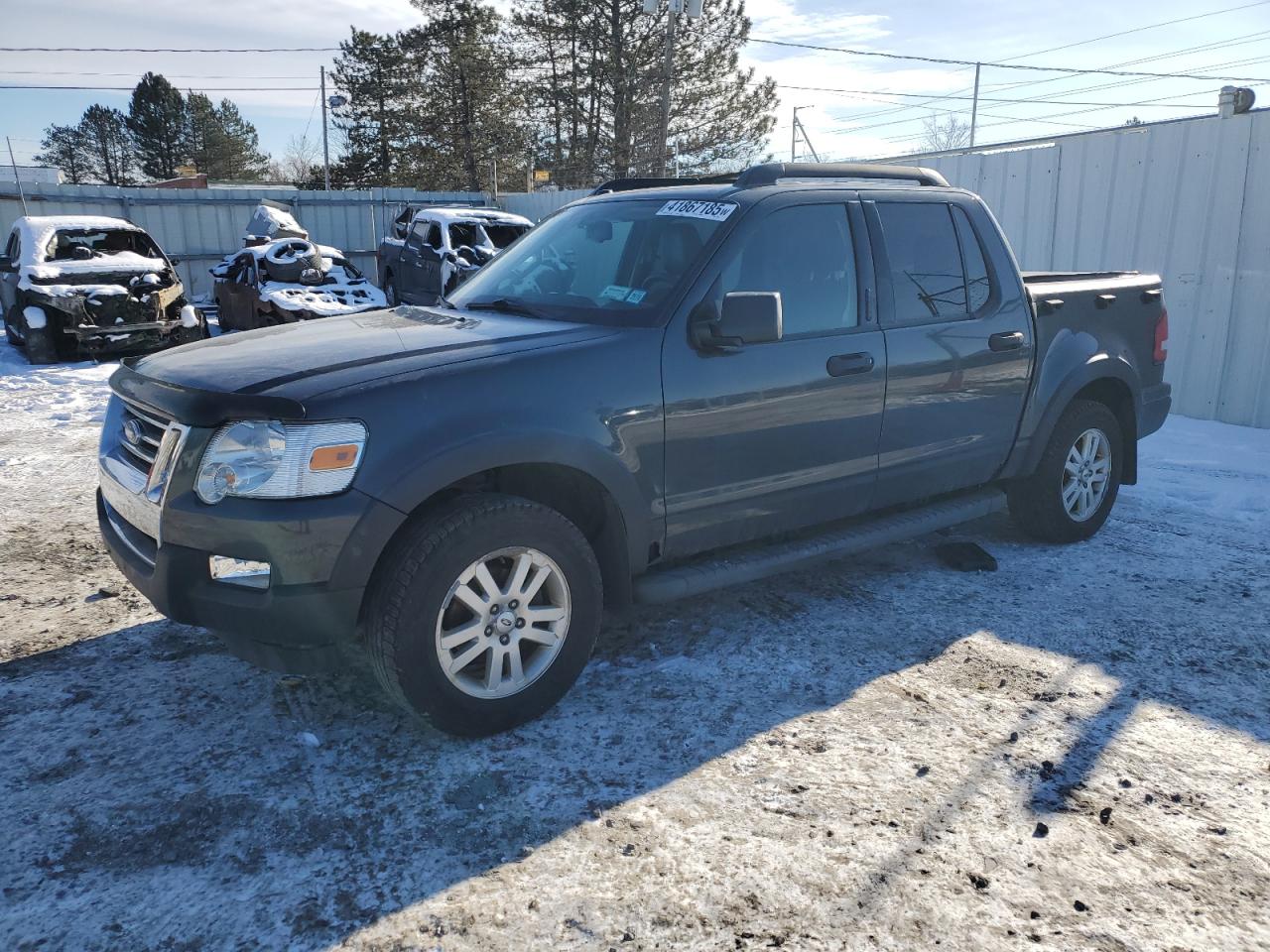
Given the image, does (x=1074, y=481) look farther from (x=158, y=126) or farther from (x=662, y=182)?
(x=158, y=126)

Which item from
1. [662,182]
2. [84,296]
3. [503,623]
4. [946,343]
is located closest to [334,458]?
[503,623]

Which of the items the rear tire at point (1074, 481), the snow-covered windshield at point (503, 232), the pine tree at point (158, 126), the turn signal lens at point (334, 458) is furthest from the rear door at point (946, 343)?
the pine tree at point (158, 126)

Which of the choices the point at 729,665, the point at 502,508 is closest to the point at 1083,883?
the point at 729,665

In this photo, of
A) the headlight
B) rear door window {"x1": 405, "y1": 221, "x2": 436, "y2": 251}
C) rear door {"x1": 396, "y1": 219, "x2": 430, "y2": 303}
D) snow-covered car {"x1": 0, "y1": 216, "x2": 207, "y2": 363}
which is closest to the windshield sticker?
the headlight

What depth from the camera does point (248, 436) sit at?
290 cm

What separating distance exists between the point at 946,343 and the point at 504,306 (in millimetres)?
2045

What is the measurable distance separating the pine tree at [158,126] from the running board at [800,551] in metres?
54.3

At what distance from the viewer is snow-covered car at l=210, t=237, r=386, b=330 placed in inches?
469

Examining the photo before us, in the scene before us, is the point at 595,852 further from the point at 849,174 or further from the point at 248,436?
the point at 849,174

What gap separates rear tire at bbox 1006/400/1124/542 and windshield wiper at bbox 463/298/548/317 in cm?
293

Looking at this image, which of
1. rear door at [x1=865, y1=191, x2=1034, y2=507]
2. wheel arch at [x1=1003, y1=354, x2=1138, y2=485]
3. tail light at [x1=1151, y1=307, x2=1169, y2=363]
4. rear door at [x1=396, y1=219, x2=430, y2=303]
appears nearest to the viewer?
rear door at [x1=865, y1=191, x2=1034, y2=507]

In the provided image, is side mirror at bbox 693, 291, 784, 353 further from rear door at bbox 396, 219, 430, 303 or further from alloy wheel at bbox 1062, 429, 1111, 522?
rear door at bbox 396, 219, 430, 303

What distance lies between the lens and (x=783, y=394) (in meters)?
3.81

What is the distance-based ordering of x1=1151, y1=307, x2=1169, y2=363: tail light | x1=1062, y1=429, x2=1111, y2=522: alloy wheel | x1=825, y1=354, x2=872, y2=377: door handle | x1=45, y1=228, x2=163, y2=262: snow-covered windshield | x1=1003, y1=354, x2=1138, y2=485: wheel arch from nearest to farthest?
x1=825, y1=354, x2=872, y2=377: door handle → x1=1003, y1=354, x2=1138, y2=485: wheel arch → x1=1062, y1=429, x2=1111, y2=522: alloy wheel → x1=1151, y1=307, x2=1169, y2=363: tail light → x1=45, y1=228, x2=163, y2=262: snow-covered windshield
